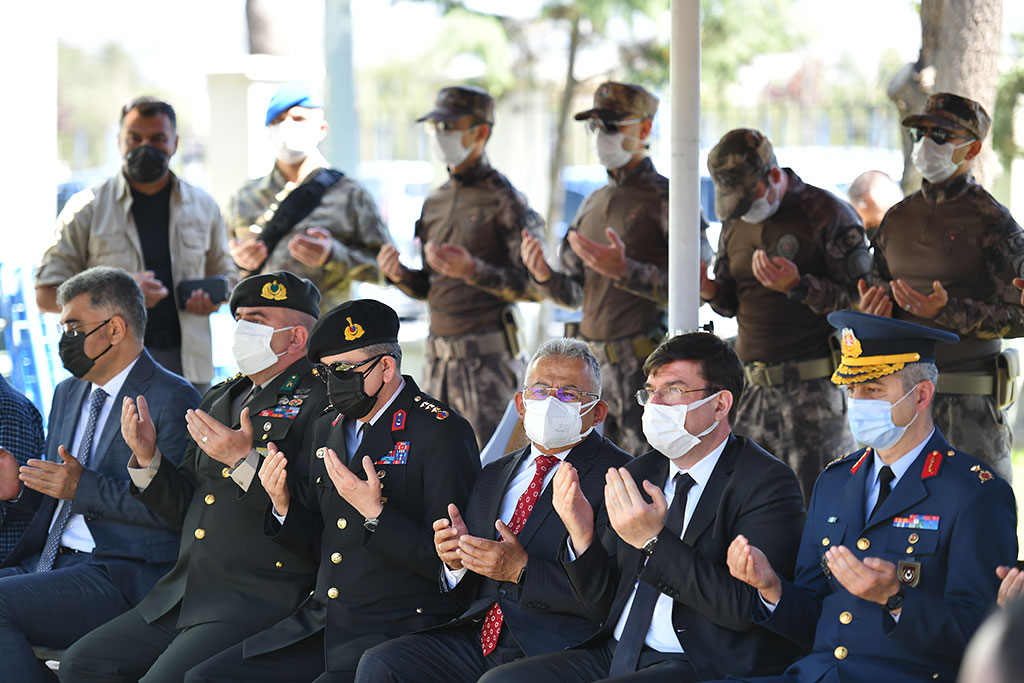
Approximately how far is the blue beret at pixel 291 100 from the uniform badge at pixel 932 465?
13.5 ft

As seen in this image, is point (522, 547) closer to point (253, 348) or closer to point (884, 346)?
point (884, 346)

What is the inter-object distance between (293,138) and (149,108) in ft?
2.49

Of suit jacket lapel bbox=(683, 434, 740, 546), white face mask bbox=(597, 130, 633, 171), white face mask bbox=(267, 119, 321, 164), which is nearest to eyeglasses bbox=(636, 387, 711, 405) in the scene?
suit jacket lapel bbox=(683, 434, 740, 546)

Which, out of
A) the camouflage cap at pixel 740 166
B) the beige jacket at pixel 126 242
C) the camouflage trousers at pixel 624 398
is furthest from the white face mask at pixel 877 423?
the beige jacket at pixel 126 242

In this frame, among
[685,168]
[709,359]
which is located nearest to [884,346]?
[709,359]

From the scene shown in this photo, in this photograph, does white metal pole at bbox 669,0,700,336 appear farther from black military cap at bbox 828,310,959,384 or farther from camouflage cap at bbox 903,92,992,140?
black military cap at bbox 828,310,959,384

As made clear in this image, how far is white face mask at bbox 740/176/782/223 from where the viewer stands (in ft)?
Answer: 17.9

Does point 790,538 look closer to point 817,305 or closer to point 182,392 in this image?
point 817,305

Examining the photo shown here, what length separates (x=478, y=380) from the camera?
630cm

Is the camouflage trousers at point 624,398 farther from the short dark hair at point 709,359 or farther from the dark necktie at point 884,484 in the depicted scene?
the dark necktie at point 884,484

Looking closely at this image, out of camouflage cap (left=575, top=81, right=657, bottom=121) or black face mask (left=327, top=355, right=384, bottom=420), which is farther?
camouflage cap (left=575, top=81, right=657, bottom=121)

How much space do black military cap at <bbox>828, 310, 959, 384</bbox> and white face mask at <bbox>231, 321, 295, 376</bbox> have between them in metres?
2.14

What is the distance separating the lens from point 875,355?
3.39 m

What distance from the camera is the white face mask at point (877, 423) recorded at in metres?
3.33
